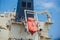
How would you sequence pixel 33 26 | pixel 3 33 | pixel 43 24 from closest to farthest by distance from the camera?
1. pixel 33 26
2. pixel 43 24
3. pixel 3 33

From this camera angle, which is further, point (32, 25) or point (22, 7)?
point (22, 7)

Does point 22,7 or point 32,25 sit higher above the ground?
point 22,7

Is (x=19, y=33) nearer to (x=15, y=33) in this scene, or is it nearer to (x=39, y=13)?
(x=15, y=33)

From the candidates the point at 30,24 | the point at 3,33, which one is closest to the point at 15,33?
the point at 30,24

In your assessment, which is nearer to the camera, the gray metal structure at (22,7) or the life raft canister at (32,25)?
the life raft canister at (32,25)

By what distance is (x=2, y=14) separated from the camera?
10969mm

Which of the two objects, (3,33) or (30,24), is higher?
(30,24)

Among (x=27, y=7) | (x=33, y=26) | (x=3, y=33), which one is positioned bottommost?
(x=3, y=33)

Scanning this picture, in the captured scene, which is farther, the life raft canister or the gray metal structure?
the gray metal structure

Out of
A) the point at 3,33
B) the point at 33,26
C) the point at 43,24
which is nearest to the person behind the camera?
the point at 33,26

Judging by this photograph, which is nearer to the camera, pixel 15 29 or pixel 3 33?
pixel 15 29

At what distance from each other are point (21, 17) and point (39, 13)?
0.72 metres

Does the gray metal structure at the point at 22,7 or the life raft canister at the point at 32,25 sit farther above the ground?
the gray metal structure at the point at 22,7

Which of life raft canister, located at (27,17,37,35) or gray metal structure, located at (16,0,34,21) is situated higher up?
gray metal structure, located at (16,0,34,21)
